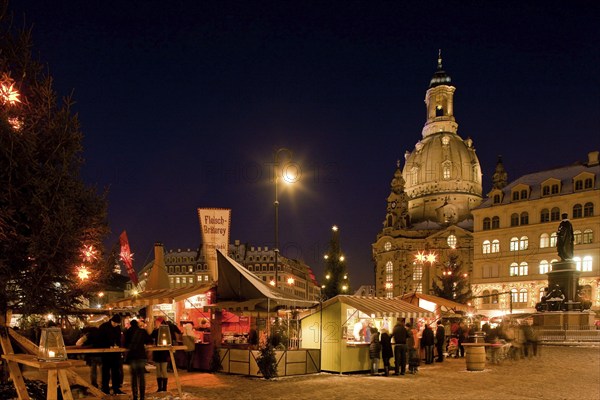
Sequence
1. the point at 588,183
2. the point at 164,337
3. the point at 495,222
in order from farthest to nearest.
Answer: the point at 495,222 < the point at 588,183 < the point at 164,337

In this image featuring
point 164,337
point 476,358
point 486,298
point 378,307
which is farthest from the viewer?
point 486,298

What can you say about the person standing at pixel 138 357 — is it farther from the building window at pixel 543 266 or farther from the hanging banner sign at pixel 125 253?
the building window at pixel 543 266

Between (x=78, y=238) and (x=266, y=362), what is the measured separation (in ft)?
25.3

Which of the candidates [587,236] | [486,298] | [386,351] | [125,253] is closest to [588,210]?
[587,236]

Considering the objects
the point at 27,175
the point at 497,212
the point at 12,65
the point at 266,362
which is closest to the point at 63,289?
the point at 27,175

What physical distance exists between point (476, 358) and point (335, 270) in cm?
5491

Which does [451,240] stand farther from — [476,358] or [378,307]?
[378,307]

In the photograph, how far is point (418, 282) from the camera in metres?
95.8

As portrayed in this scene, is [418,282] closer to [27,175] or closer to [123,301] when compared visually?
[123,301]

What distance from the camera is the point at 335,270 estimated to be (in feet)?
241

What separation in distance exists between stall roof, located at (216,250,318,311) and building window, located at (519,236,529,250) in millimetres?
55149

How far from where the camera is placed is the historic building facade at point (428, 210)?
95938mm

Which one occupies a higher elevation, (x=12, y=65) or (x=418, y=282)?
(x=12, y=65)

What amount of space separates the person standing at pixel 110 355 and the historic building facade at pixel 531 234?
2212 inches
